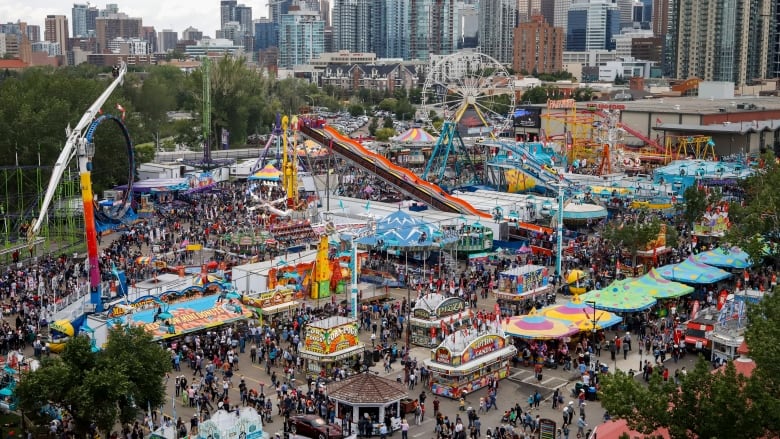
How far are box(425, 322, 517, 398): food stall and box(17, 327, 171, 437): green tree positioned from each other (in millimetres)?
7950

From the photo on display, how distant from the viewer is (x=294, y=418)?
25.6 metres

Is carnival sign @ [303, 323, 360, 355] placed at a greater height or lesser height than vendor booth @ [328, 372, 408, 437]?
greater

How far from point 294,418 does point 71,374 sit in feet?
18.2

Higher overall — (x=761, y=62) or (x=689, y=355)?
(x=761, y=62)

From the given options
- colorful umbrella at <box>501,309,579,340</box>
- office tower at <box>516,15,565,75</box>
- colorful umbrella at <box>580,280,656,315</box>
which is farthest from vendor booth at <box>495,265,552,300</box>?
office tower at <box>516,15,565,75</box>

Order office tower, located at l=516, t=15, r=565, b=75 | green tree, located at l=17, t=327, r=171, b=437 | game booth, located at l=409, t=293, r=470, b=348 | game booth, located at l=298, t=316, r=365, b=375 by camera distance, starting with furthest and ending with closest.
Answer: office tower, located at l=516, t=15, r=565, b=75 < game booth, located at l=409, t=293, r=470, b=348 < game booth, located at l=298, t=316, r=365, b=375 < green tree, located at l=17, t=327, r=171, b=437

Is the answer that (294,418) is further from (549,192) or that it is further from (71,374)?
(549,192)

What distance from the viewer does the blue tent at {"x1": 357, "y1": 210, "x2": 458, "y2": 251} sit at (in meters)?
43.2

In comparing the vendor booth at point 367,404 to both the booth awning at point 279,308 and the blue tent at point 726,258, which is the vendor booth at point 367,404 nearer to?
the booth awning at point 279,308

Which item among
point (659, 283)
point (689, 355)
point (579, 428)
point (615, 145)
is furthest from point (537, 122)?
point (579, 428)

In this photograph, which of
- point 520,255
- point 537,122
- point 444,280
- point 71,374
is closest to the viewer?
point 71,374

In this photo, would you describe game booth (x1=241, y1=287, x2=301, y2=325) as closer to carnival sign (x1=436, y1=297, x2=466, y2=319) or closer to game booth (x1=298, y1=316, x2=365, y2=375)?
game booth (x1=298, y1=316, x2=365, y2=375)

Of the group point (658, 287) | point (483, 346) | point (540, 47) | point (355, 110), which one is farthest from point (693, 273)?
point (540, 47)

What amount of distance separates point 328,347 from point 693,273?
1657 centimetres
